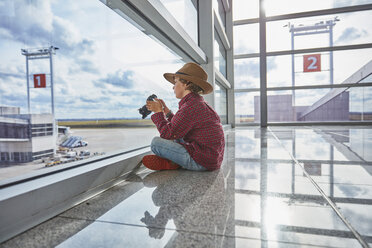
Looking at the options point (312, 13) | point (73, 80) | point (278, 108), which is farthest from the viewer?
point (278, 108)

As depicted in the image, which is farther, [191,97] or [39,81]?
[191,97]

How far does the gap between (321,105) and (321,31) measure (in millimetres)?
2402

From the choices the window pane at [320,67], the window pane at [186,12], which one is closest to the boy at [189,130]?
the window pane at [186,12]

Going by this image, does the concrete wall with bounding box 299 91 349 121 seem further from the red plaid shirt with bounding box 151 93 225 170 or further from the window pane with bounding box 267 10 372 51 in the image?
the red plaid shirt with bounding box 151 93 225 170

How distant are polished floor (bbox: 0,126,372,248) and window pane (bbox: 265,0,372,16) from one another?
780 cm

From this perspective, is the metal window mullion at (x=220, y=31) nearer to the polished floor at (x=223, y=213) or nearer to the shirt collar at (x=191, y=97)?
the shirt collar at (x=191, y=97)

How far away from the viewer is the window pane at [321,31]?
24.1 feet

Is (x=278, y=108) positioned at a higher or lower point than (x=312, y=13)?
lower

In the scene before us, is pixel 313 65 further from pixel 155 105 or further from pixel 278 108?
pixel 155 105

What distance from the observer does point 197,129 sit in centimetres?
171

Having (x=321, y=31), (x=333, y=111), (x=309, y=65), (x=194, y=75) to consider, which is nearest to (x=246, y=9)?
(x=321, y=31)

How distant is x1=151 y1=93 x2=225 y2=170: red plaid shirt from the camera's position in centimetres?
161

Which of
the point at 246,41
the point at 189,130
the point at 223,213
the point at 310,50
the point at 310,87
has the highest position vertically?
the point at 246,41

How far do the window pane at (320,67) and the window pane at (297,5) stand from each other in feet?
4.91
